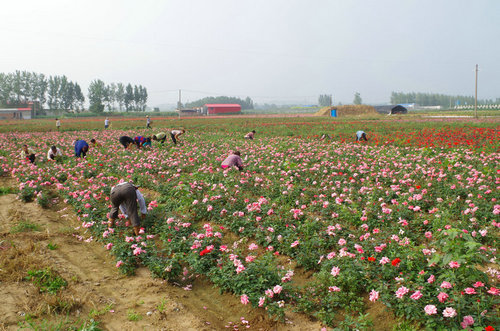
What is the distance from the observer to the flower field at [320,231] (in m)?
3.89

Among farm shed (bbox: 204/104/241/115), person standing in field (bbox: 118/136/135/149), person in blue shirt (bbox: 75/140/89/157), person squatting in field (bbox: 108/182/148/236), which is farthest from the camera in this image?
farm shed (bbox: 204/104/241/115)

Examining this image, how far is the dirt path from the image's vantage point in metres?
4.20

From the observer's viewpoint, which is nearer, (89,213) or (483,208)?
(483,208)

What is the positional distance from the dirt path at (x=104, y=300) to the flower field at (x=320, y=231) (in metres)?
0.20

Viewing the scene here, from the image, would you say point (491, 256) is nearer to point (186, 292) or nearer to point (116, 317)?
point (186, 292)

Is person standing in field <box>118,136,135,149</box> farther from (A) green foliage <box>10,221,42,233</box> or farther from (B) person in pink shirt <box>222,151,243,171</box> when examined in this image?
(A) green foliage <box>10,221,42,233</box>

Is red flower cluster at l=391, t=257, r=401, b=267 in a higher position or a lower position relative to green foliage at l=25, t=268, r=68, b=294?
higher

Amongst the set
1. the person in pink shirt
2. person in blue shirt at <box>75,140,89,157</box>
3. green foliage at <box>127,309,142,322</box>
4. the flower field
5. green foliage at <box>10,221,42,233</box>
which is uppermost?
person in blue shirt at <box>75,140,89,157</box>

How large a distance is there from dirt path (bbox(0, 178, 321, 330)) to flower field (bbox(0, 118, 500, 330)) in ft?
0.65

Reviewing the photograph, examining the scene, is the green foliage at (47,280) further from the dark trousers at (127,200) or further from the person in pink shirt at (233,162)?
the person in pink shirt at (233,162)

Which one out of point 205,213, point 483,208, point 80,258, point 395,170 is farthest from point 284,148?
point 80,258

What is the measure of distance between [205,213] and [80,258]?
2.52 metres

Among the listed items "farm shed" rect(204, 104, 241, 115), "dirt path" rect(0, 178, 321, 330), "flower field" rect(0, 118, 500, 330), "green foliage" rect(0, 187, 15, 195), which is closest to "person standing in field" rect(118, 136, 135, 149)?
"flower field" rect(0, 118, 500, 330)

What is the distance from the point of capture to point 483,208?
6484mm
